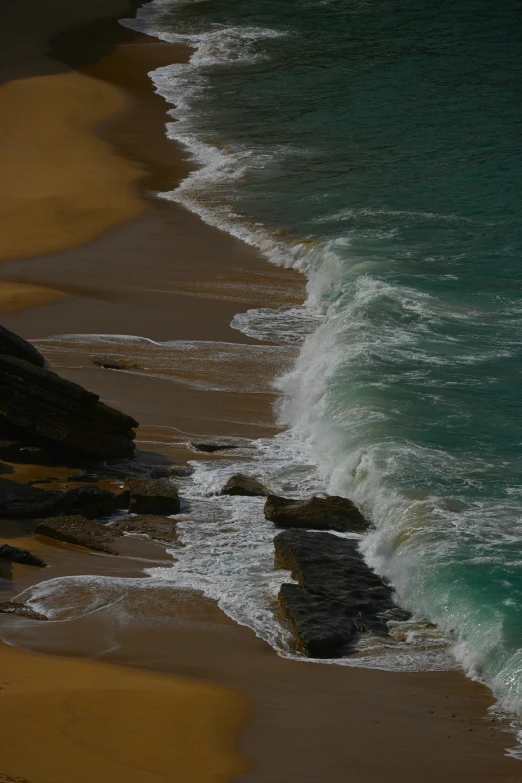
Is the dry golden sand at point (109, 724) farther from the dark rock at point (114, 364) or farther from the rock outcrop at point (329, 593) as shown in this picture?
the dark rock at point (114, 364)

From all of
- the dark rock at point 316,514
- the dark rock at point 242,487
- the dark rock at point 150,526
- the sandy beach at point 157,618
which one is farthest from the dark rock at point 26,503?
the dark rock at point 316,514

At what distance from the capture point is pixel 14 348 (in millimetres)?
12867

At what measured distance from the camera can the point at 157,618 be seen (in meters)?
8.72

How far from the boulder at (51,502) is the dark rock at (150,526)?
0.76 feet

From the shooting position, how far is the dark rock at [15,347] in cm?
1275

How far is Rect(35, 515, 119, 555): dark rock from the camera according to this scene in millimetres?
9898

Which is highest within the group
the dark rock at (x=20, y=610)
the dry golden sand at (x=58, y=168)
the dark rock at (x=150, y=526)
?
the dry golden sand at (x=58, y=168)

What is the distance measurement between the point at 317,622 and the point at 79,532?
2.47 m

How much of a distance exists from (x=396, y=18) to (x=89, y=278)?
25.1m

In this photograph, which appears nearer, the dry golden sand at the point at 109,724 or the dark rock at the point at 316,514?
the dry golden sand at the point at 109,724

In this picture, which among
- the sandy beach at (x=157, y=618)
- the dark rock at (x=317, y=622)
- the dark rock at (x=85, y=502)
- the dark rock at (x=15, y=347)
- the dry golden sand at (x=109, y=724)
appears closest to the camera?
the dry golden sand at (x=109, y=724)

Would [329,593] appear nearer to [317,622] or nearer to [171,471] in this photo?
[317,622]

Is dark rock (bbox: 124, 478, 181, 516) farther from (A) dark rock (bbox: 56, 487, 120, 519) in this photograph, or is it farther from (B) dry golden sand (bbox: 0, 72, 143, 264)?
(B) dry golden sand (bbox: 0, 72, 143, 264)

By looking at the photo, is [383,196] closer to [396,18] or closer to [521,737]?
[521,737]
